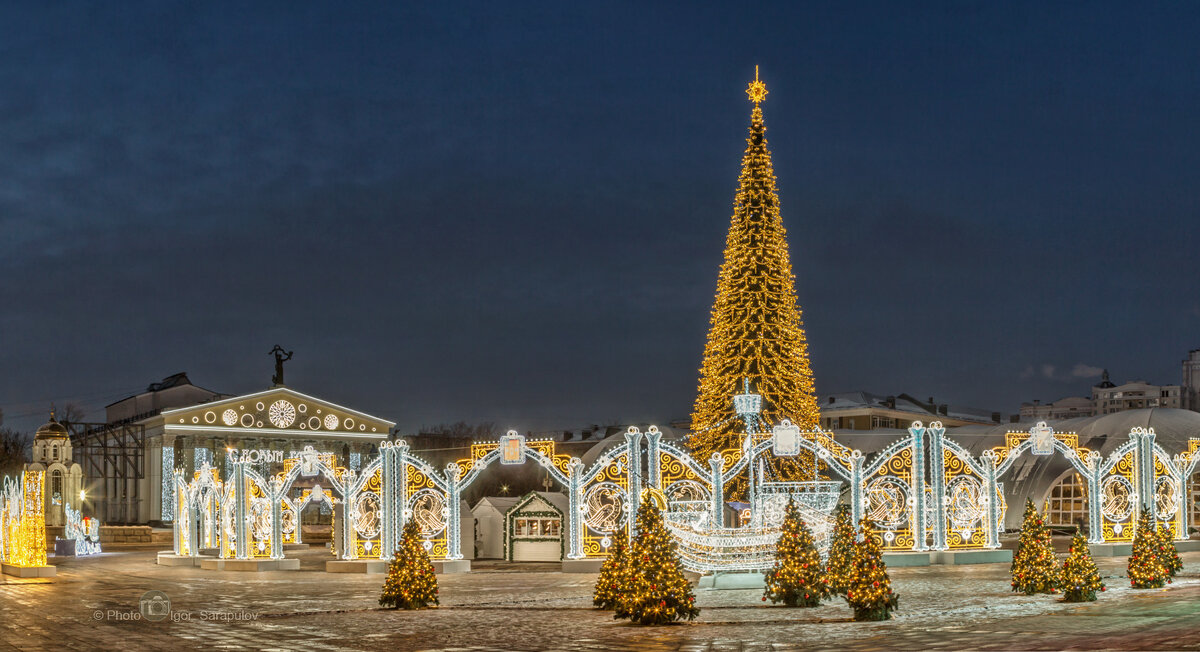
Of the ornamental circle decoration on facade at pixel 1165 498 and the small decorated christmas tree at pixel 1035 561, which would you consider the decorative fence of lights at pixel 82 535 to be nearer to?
the small decorated christmas tree at pixel 1035 561

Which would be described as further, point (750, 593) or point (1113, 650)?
point (750, 593)

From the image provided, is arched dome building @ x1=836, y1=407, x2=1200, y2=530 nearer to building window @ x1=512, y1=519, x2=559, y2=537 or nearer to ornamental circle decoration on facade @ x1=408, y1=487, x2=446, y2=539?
building window @ x1=512, y1=519, x2=559, y2=537

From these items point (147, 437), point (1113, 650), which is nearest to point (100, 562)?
point (1113, 650)

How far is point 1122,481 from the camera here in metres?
31.1

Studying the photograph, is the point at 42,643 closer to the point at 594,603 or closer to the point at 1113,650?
the point at 594,603

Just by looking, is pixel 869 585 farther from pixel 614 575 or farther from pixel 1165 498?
pixel 1165 498

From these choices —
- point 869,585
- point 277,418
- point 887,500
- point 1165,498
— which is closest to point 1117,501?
point 1165,498

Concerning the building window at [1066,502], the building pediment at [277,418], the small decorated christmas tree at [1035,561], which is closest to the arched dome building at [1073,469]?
the building window at [1066,502]

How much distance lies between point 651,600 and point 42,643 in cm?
749

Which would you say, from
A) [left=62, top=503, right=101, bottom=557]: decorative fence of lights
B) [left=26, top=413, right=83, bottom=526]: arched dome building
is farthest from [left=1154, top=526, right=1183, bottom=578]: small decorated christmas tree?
[left=26, top=413, right=83, bottom=526]: arched dome building

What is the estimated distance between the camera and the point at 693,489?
89.9 ft

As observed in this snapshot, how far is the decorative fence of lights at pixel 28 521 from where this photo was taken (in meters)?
26.3

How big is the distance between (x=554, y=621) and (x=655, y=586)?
5.31ft

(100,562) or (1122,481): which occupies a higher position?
(1122,481)
